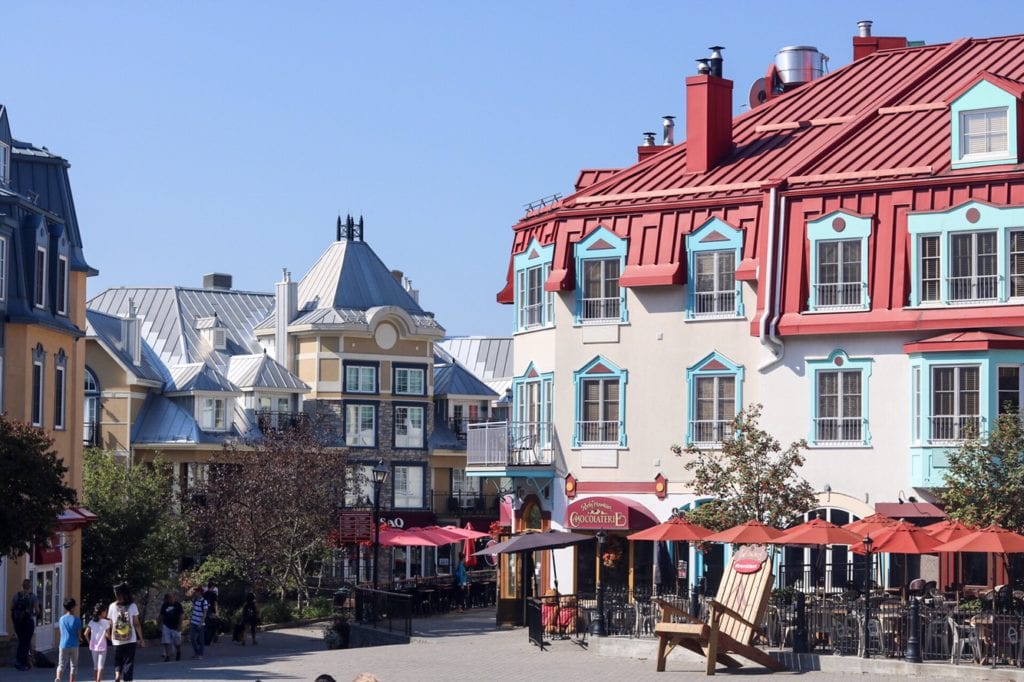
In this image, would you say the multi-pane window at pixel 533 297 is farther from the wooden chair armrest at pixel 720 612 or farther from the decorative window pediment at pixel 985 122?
the wooden chair armrest at pixel 720 612

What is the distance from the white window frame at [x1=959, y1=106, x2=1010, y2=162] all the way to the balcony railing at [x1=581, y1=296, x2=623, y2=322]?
9.11m

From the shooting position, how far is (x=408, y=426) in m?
84.9

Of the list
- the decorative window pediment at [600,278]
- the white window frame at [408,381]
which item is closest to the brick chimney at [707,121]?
the decorative window pediment at [600,278]

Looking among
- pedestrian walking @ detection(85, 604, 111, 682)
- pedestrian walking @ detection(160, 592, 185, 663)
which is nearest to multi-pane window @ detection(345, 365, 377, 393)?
pedestrian walking @ detection(160, 592, 185, 663)

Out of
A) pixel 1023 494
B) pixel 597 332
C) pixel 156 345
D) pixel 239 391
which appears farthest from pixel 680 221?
pixel 156 345

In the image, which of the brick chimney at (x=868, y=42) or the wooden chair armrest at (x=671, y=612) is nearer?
the wooden chair armrest at (x=671, y=612)

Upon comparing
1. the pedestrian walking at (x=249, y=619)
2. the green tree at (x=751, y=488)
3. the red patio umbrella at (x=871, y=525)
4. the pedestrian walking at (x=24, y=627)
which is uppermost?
the green tree at (x=751, y=488)

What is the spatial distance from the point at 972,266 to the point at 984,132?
296 centimetres

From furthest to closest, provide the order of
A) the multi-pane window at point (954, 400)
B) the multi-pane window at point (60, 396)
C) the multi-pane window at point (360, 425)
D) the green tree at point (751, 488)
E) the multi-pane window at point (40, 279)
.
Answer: the multi-pane window at point (360, 425)
the multi-pane window at point (60, 396)
the multi-pane window at point (40, 279)
the multi-pane window at point (954, 400)
the green tree at point (751, 488)

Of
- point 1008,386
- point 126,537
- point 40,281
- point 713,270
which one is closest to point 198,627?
point 40,281

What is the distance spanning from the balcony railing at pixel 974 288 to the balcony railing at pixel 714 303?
17.9ft

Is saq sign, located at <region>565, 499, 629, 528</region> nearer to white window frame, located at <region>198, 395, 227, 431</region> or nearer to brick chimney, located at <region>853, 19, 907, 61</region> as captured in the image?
brick chimney, located at <region>853, 19, 907, 61</region>

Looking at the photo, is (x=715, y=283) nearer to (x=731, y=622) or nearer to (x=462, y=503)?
(x=731, y=622)

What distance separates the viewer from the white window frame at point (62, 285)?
4612 centimetres
